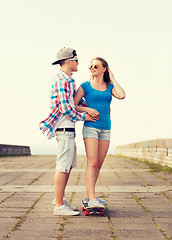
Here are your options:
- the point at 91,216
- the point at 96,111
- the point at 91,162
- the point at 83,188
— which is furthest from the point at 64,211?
the point at 83,188

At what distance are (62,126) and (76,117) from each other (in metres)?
0.20

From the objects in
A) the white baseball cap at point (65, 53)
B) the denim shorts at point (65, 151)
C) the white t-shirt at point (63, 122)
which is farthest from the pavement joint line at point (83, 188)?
the white baseball cap at point (65, 53)

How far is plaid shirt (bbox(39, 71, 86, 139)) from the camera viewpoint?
163 inches

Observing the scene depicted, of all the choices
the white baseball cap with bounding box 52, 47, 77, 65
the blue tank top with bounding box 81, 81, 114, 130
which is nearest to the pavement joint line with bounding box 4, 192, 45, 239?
the blue tank top with bounding box 81, 81, 114, 130

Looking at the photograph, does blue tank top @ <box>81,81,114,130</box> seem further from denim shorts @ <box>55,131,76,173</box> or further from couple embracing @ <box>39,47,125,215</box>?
denim shorts @ <box>55,131,76,173</box>

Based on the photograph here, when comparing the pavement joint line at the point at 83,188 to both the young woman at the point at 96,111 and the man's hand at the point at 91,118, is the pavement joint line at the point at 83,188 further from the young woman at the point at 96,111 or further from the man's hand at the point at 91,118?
the man's hand at the point at 91,118

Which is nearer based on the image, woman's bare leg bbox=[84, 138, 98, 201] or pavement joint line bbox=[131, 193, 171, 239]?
pavement joint line bbox=[131, 193, 171, 239]

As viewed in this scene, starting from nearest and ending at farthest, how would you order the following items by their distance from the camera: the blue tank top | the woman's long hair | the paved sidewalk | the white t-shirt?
1. the paved sidewalk
2. the white t-shirt
3. the blue tank top
4. the woman's long hair

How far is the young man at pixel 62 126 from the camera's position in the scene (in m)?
4.18

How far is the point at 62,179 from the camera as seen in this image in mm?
4230

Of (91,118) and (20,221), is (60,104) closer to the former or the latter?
(91,118)

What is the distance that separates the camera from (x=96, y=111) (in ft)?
14.1

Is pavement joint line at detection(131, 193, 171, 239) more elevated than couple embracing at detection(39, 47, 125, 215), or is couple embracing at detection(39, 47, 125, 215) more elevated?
couple embracing at detection(39, 47, 125, 215)

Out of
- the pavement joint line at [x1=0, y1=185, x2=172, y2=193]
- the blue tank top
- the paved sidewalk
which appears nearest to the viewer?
the paved sidewalk
